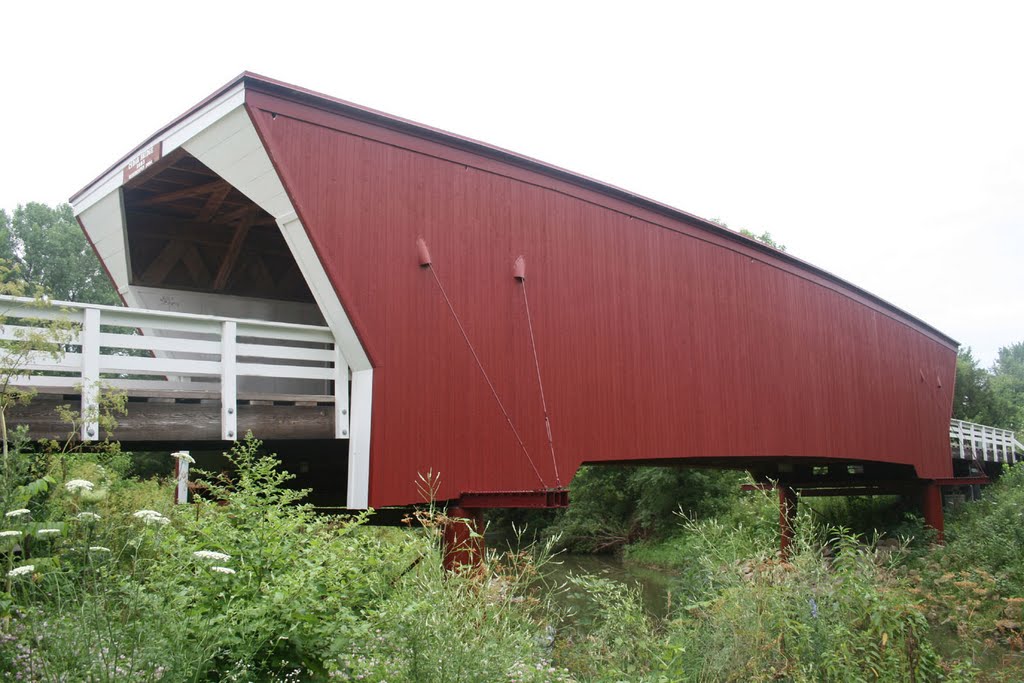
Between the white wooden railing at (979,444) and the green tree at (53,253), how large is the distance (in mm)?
28186

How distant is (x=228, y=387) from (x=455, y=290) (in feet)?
7.26

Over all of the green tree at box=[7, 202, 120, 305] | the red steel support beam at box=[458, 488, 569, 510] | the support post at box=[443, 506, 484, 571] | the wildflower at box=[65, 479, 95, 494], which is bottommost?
the support post at box=[443, 506, 484, 571]

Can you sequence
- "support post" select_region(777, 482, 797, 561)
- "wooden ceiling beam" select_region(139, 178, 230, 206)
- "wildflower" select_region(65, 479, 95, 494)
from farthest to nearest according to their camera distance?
"support post" select_region(777, 482, 797, 561) → "wooden ceiling beam" select_region(139, 178, 230, 206) → "wildflower" select_region(65, 479, 95, 494)

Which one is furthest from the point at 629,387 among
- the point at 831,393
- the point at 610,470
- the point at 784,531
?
the point at 610,470

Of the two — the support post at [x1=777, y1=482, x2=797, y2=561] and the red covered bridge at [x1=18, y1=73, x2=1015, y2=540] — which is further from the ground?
the red covered bridge at [x1=18, y1=73, x2=1015, y2=540]

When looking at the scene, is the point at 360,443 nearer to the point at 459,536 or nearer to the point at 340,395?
the point at 340,395

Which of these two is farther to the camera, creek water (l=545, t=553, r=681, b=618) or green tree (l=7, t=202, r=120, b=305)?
green tree (l=7, t=202, r=120, b=305)

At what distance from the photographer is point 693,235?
10375mm

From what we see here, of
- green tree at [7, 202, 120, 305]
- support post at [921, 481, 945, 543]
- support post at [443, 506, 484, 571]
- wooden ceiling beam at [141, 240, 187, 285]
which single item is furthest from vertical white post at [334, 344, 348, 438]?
green tree at [7, 202, 120, 305]

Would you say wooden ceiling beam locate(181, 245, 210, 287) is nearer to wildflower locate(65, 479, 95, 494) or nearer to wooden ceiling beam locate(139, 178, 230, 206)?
wooden ceiling beam locate(139, 178, 230, 206)

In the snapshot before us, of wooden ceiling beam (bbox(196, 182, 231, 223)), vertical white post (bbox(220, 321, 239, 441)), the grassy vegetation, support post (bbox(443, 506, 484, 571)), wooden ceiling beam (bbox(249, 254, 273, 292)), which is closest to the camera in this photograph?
the grassy vegetation

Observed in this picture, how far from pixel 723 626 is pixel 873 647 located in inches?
46.8

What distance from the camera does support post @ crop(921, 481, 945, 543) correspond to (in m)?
17.6

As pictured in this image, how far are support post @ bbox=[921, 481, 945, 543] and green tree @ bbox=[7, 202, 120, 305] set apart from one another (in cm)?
2771
